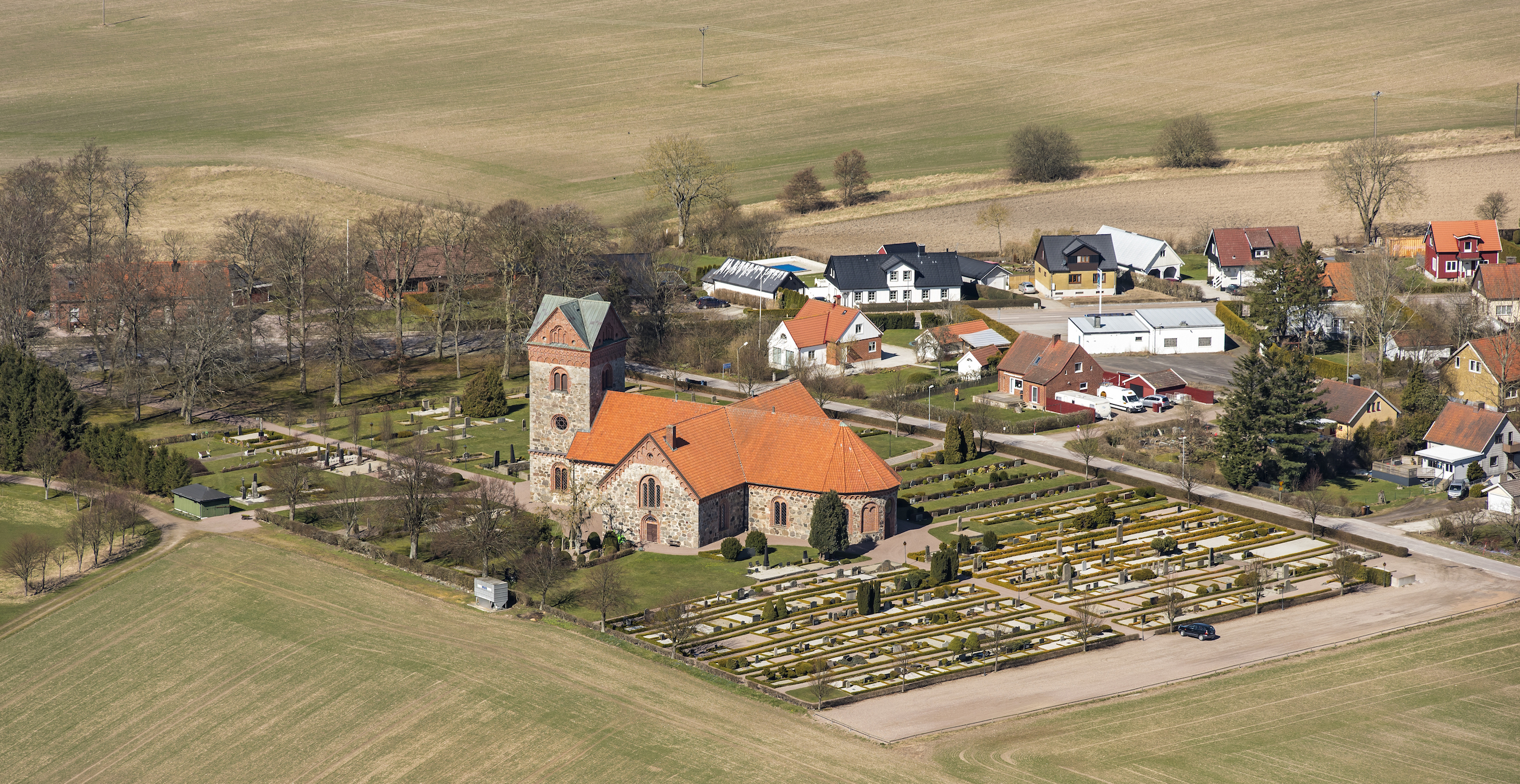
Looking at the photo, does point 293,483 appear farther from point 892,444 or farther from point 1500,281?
point 1500,281

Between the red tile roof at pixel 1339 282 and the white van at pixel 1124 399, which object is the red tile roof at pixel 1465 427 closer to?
the white van at pixel 1124 399

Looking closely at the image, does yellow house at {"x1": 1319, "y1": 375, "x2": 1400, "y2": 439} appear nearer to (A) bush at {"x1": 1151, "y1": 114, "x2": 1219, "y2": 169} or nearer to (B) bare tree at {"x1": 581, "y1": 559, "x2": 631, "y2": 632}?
(B) bare tree at {"x1": 581, "y1": 559, "x2": 631, "y2": 632}

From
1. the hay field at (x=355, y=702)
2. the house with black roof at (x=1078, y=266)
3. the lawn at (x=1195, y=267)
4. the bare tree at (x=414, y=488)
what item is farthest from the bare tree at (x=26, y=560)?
the lawn at (x=1195, y=267)

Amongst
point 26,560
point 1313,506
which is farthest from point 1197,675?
point 26,560

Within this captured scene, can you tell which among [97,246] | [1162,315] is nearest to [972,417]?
[1162,315]

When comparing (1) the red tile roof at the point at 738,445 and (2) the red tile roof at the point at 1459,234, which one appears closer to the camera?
(1) the red tile roof at the point at 738,445

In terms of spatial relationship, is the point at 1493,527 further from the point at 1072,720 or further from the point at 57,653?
the point at 57,653

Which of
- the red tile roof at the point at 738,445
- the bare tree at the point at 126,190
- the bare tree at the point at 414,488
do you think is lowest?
the bare tree at the point at 414,488
